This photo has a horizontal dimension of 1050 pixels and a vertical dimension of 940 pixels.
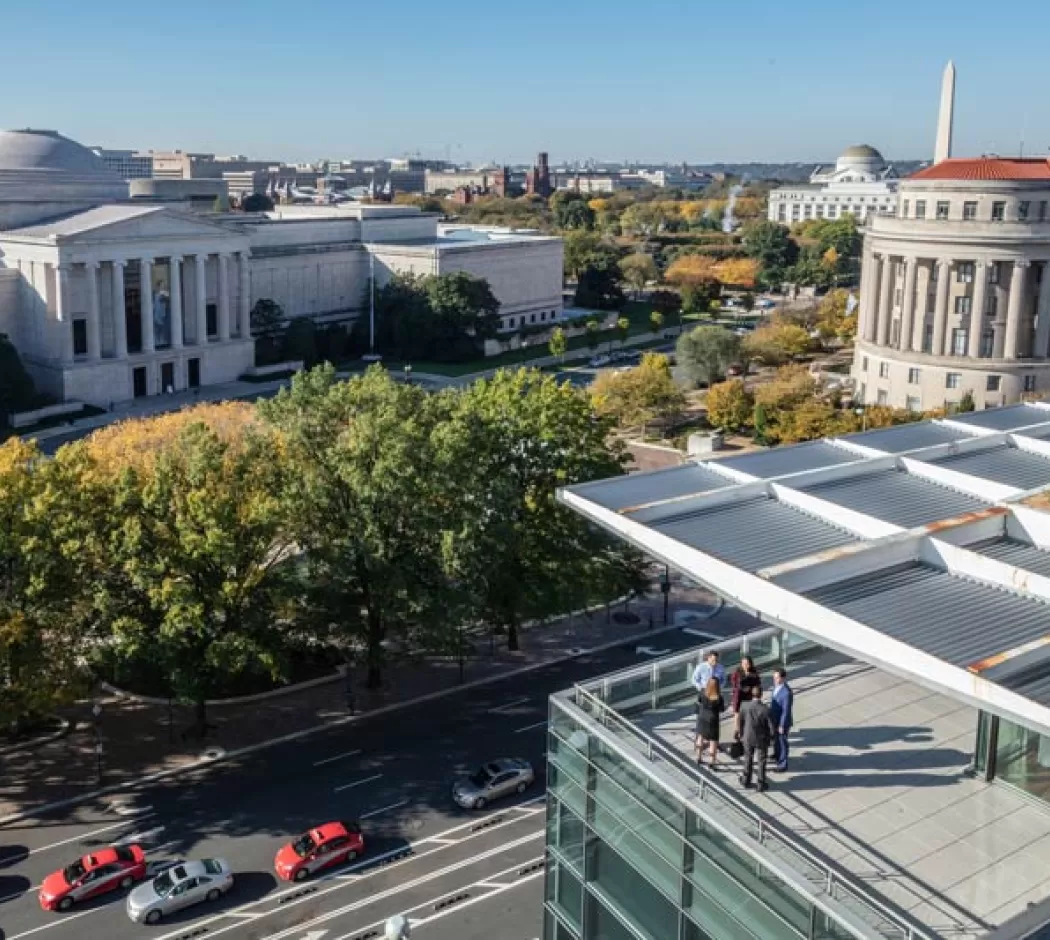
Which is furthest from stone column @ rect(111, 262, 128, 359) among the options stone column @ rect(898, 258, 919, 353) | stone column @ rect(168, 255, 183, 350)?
stone column @ rect(898, 258, 919, 353)

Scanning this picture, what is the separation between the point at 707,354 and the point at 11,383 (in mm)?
51152

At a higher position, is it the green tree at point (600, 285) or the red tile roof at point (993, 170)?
the red tile roof at point (993, 170)

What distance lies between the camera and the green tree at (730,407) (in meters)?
76.1

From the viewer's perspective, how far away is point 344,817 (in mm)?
33375

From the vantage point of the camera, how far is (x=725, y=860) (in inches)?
635

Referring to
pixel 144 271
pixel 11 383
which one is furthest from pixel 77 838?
pixel 144 271

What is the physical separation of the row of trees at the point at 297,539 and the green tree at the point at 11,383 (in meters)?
40.8

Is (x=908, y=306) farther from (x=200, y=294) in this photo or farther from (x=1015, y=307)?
(x=200, y=294)

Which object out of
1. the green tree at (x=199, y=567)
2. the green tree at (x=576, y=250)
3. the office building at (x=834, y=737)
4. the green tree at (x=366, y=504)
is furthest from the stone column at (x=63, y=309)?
the green tree at (x=576, y=250)

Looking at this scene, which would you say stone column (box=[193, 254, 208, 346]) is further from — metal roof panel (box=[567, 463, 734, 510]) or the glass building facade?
the glass building facade

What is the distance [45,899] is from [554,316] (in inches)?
4148

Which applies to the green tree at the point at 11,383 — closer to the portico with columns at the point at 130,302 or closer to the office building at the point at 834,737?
the portico with columns at the point at 130,302

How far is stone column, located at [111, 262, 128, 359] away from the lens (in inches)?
3514

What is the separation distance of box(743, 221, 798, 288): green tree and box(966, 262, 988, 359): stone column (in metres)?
79.6
